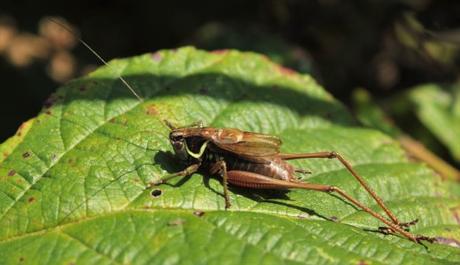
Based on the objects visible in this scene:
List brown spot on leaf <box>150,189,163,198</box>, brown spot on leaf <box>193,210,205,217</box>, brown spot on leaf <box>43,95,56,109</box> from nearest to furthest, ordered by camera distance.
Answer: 1. brown spot on leaf <box>193,210,205,217</box>
2. brown spot on leaf <box>150,189,163,198</box>
3. brown spot on leaf <box>43,95,56,109</box>

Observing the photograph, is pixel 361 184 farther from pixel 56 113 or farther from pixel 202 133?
pixel 56 113

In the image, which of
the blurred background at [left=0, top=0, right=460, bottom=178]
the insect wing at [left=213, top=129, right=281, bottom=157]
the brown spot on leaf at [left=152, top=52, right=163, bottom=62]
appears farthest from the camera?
the blurred background at [left=0, top=0, right=460, bottom=178]

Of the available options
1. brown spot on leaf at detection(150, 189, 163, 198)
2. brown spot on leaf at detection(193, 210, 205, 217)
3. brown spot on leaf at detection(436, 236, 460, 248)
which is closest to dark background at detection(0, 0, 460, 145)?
brown spot on leaf at detection(436, 236, 460, 248)

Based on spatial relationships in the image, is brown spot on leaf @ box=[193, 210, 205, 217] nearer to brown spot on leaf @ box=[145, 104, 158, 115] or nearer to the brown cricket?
the brown cricket

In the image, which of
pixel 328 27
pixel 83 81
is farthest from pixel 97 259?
pixel 328 27

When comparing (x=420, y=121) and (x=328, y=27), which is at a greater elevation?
(x=328, y=27)

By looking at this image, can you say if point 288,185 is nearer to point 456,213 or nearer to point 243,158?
point 243,158

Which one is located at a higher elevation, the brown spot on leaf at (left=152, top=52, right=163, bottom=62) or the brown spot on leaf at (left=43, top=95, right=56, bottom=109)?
the brown spot on leaf at (left=152, top=52, right=163, bottom=62)
